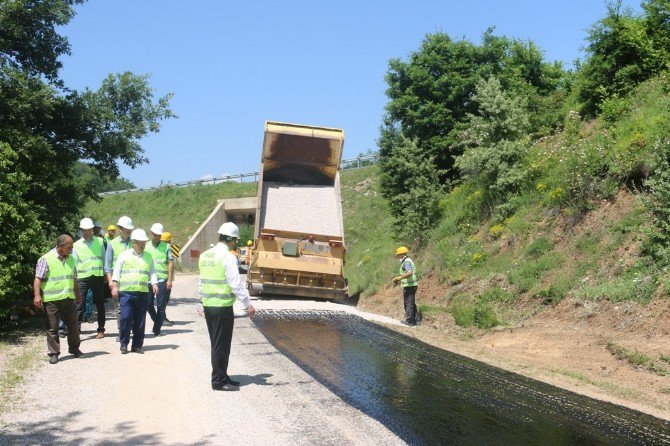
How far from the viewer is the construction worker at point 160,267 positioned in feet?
37.4

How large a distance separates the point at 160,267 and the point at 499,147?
954 centimetres

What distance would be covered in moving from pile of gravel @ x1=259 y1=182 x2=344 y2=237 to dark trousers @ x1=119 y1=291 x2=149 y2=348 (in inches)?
323

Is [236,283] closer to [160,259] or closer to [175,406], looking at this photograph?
[175,406]

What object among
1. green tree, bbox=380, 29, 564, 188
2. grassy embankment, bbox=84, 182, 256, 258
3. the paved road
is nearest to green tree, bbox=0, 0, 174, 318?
the paved road

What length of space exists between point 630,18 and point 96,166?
1368cm

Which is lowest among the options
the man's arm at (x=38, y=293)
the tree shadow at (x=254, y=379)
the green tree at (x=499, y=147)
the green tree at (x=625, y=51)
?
the tree shadow at (x=254, y=379)

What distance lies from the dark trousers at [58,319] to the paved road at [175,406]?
213mm

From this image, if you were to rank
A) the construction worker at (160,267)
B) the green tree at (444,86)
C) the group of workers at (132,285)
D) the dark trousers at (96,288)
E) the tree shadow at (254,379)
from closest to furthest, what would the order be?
the group of workers at (132,285)
the tree shadow at (254,379)
the dark trousers at (96,288)
the construction worker at (160,267)
the green tree at (444,86)

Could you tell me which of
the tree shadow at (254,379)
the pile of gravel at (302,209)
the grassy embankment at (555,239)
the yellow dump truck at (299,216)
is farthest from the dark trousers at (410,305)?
the tree shadow at (254,379)

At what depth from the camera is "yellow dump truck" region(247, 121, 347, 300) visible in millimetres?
16938

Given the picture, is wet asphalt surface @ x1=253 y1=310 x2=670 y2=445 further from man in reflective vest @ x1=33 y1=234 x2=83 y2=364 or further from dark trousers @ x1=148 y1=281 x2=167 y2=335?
man in reflective vest @ x1=33 y1=234 x2=83 y2=364

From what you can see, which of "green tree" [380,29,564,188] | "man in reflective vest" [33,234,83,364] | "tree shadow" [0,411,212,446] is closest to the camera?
"tree shadow" [0,411,212,446]

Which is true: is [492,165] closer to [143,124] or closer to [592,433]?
[143,124]

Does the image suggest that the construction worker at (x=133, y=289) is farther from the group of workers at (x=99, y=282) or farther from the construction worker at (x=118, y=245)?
the construction worker at (x=118, y=245)
